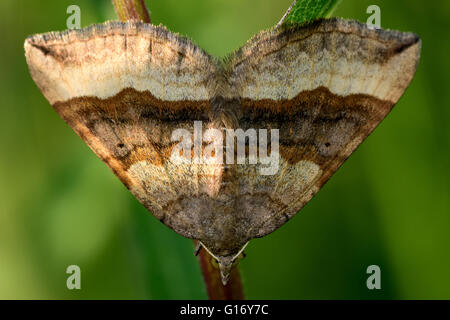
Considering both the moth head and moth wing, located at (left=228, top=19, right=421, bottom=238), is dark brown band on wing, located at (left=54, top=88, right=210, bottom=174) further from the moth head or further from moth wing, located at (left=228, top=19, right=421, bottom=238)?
the moth head

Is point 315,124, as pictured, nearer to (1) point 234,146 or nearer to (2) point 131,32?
(1) point 234,146

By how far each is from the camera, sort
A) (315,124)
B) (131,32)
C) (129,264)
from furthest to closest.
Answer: (129,264)
(315,124)
(131,32)

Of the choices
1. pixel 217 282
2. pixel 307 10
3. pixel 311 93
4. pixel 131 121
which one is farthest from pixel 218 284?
pixel 307 10

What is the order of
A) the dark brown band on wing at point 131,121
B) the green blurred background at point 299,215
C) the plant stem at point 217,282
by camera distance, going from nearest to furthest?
the dark brown band on wing at point 131,121, the plant stem at point 217,282, the green blurred background at point 299,215

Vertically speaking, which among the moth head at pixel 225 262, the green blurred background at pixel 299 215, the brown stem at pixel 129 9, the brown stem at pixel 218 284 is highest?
the brown stem at pixel 129 9

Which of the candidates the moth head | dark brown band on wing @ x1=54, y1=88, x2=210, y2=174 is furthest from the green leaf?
the moth head

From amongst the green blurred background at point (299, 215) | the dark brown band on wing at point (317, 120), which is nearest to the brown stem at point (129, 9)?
the dark brown band on wing at point (317, 120)

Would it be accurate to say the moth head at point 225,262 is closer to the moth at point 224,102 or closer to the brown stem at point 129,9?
the moth at point 224,102

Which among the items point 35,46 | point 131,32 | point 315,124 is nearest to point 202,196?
point 315,124
